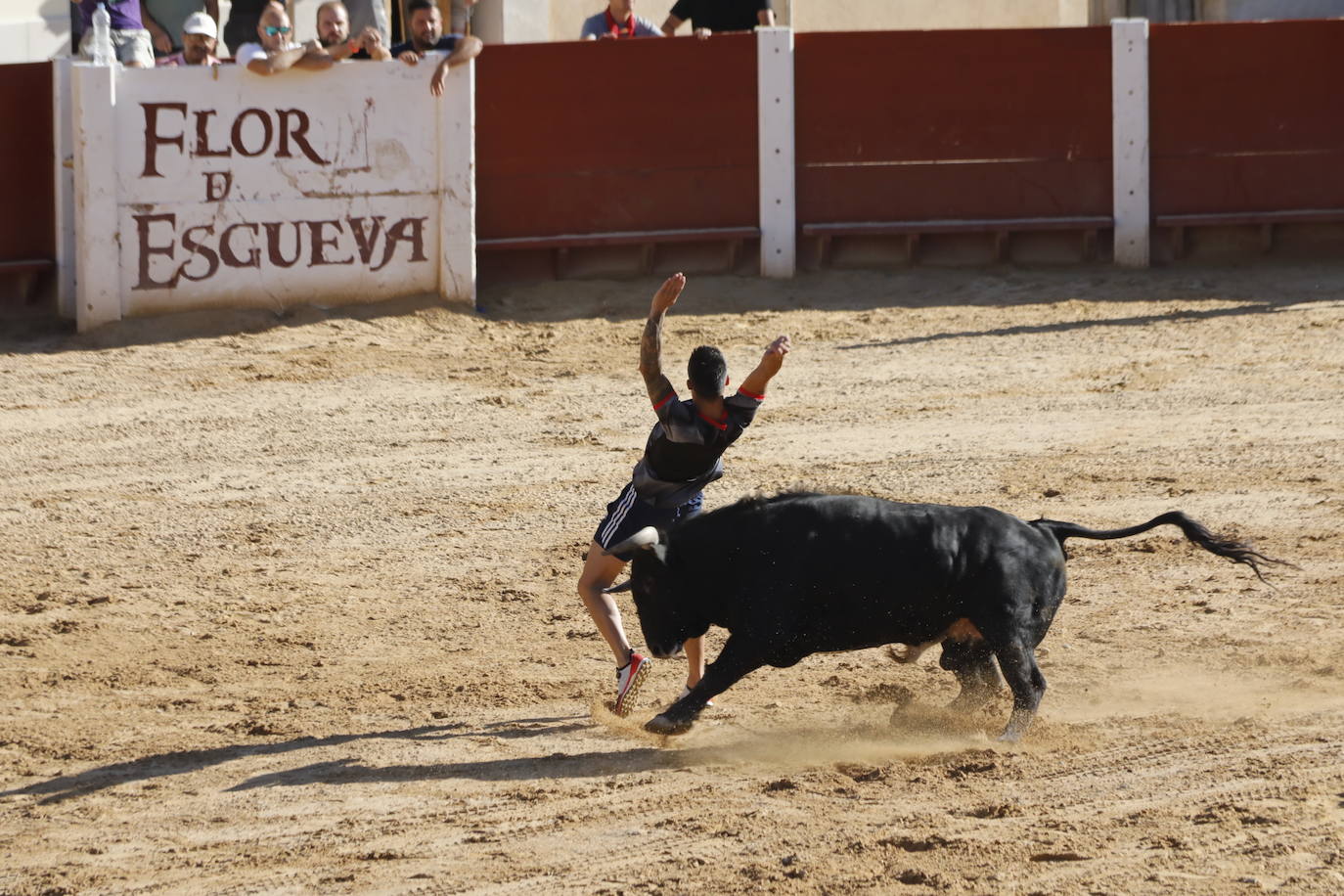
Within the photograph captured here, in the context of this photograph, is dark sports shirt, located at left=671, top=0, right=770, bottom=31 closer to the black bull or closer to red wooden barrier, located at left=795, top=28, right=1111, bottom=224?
red wooden barrier, located at left=795, top=28, right=1111, bottom=224

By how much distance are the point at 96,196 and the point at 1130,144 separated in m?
6.97

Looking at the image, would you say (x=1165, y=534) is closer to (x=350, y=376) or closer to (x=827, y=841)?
(x=827, y=841)

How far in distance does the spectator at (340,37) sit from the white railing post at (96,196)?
51.1 inches

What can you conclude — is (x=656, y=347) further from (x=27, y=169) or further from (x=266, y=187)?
(x=27, y=169)

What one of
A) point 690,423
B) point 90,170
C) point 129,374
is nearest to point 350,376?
point 129,374

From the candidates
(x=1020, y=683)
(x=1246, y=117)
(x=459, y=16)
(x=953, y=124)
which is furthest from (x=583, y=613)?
(x=1246, y=117)

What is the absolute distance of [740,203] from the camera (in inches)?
488

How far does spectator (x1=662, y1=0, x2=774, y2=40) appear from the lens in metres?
12.7

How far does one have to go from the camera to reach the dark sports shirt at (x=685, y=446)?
5.67 meters

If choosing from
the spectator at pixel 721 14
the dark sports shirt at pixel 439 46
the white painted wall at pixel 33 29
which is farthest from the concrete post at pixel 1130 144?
the white painted wall at pixel 33 29

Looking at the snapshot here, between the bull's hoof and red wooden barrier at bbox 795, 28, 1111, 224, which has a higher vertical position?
red wooden barrier at bbox 795, 28, 1111, 224

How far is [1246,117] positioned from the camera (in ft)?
41.2

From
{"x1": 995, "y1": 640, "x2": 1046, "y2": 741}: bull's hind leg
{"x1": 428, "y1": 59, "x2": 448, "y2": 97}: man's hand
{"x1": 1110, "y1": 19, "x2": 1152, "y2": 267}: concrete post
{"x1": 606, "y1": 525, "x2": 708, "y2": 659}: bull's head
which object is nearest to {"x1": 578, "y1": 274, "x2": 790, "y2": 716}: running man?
{"x1": 606, "y1": 525, "x2": 708, "y2": 659}: bull's head

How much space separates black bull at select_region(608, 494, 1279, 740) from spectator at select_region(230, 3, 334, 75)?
6.34 metres
